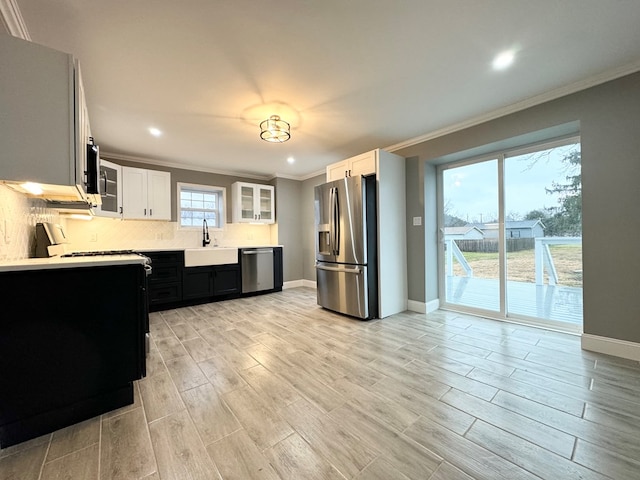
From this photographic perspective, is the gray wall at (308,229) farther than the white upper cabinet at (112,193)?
Yes

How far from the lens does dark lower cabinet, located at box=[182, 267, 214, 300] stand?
4.15 meters

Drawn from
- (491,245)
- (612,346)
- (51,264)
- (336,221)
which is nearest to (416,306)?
(491,245)

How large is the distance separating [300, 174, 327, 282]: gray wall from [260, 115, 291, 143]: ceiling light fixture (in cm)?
255

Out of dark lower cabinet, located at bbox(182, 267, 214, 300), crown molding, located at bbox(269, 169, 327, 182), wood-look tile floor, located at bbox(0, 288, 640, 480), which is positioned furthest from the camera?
crown molding, located at bbox(269, 169, 327, 182)

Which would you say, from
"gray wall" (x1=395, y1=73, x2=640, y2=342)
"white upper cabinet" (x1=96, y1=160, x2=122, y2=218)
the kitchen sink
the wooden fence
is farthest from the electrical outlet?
"gray wall" (x1=395, y1=73, x2=640, y2=342)

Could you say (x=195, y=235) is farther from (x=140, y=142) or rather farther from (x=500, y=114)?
(x=500, y=114)

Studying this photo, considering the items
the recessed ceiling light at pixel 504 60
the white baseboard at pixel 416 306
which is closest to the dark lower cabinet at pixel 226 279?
the white baseboard at pixel 416 306

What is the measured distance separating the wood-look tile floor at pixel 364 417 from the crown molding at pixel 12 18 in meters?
2.45

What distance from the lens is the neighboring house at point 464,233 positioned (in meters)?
3.46

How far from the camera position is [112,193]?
3.76 metres

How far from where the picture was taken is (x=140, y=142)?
3.64m

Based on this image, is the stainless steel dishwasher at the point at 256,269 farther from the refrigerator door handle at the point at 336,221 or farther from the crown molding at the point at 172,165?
the refrigerator door handle at the point at 336,221

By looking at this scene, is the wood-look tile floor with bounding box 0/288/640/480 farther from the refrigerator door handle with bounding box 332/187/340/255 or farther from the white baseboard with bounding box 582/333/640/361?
the refrigerator door handle with bounding box 332/187/340/255

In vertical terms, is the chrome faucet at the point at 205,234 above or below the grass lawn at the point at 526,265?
above
